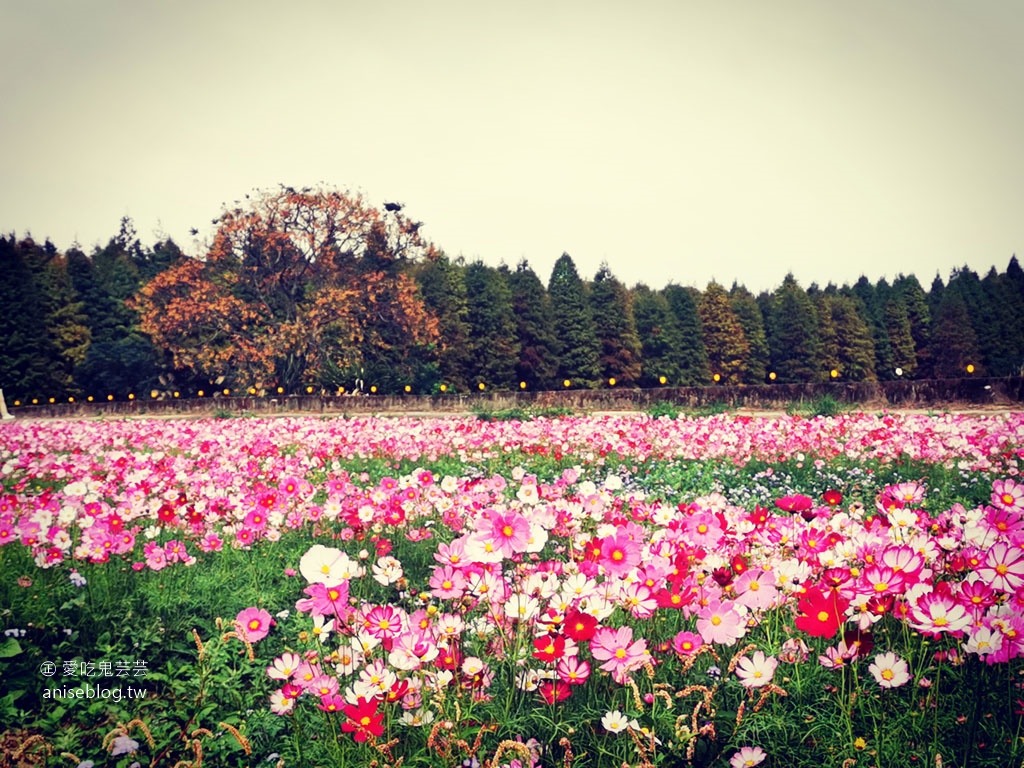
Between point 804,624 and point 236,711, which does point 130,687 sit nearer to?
point 236,711

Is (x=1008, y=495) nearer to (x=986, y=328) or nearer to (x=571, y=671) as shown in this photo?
(x=571, y=671)

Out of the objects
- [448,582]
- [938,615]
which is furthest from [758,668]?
[448,582]

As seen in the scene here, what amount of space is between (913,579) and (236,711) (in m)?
2.52

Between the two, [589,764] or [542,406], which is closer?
[589,764]

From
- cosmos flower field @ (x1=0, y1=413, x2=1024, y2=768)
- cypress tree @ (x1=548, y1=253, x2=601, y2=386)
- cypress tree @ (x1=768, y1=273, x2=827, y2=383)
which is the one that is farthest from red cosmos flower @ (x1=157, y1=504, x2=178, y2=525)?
cypress tree @ (x1=768, y1=273, x2=827, y2=383)

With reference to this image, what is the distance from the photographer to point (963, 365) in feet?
150

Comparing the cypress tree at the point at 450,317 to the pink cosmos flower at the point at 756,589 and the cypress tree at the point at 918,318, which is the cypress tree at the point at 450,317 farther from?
the cypress tree at the point at 918,318

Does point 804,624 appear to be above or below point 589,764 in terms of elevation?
above

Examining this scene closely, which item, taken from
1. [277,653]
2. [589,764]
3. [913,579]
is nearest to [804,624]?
[913,579]

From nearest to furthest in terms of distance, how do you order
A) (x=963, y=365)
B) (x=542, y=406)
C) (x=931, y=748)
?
(x=931, y=748), (x=542, y=406), (x=963, y=365)

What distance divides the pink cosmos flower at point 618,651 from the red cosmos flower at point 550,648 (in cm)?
13

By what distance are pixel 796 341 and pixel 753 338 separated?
117 inches

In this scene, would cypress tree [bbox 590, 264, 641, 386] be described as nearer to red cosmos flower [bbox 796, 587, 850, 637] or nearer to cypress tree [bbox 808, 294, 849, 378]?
cypress tree [bbox 808, 294, 849, 378]

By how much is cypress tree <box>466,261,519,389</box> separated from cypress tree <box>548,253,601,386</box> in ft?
9.85
